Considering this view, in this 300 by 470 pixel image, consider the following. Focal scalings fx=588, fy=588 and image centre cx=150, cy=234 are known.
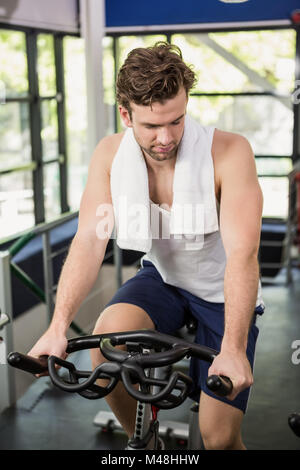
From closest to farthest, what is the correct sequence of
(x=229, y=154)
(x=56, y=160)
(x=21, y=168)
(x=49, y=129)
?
(x=229, y=154)
(x=21, y=168)
(x=49, y=129)
(x=56, y=160)

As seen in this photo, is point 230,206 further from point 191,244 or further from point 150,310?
point 150,310

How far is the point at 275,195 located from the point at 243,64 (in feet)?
4.44

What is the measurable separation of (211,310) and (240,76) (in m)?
4.55

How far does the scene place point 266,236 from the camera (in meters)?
5.90

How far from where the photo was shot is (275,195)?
19.9ft

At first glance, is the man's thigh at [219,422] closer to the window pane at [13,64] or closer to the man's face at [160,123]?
the man's face at [160,123]

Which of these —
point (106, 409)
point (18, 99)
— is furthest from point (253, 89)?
point (106, 409)

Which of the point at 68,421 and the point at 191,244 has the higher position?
the point at 191,244

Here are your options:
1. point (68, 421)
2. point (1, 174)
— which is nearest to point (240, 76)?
point (1, 174)

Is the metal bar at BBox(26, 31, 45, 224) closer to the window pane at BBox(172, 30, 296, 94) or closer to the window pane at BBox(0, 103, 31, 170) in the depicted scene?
the window pane at BBox(0, 103, 31, 170)

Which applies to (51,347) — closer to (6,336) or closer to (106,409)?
(6,336)

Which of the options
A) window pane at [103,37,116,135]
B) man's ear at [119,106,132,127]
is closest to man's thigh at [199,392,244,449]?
man's ear at [119,106,132,127]

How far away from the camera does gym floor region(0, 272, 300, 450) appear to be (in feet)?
8.02
